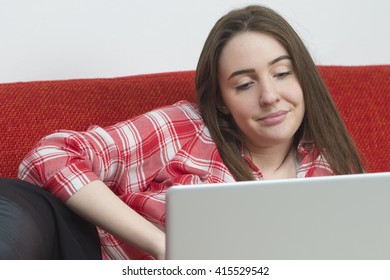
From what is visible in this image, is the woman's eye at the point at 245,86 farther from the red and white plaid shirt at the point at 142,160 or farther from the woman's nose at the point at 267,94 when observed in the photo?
the red and white plaid shirt at the point at 142,160

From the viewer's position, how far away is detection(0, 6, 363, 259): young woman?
1.30 meters

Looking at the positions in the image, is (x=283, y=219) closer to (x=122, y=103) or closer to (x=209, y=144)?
(x=209, y=144)

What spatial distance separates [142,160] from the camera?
59.4 inches

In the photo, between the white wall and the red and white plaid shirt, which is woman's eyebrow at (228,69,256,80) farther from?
the white wall

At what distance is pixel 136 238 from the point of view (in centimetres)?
122

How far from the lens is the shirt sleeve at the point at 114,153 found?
132 centimetres

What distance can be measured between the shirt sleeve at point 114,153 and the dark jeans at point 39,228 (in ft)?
0.19

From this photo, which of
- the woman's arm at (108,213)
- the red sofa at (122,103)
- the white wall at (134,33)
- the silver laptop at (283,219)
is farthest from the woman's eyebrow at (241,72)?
the silver laptop at (283,219)

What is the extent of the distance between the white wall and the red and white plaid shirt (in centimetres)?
42

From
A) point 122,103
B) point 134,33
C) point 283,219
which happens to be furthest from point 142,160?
point 283,219

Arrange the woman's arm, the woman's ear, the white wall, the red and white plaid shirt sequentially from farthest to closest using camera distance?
1. the white wall
2. the woman's ear
3. the red and white plaid shirt
4. the woman's arm

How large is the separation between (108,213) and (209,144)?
1.26ft

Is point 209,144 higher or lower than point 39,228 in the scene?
higher

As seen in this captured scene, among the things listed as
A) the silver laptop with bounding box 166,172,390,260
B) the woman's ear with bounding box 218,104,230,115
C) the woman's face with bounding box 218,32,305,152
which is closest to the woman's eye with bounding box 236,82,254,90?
the woman's face with bounding box 218,32,305,152
